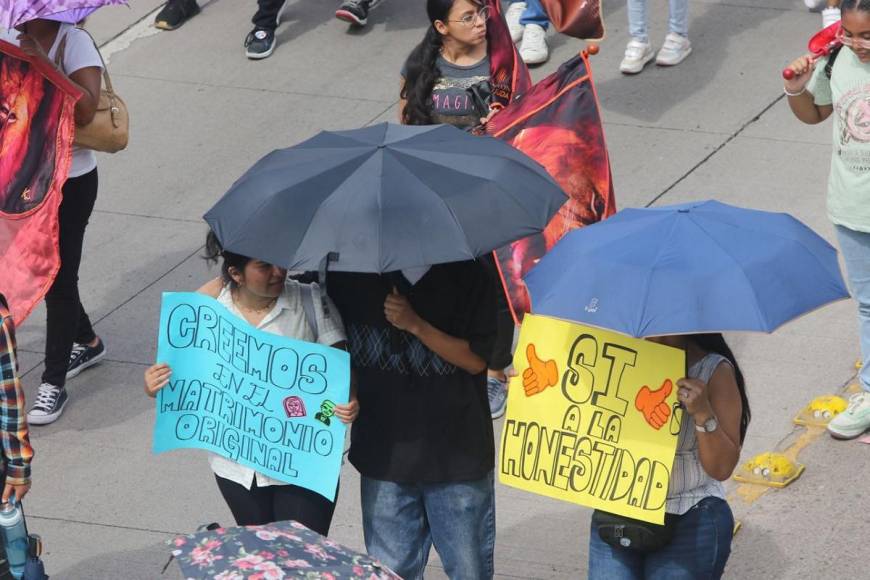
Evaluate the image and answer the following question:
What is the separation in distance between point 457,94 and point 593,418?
2693 millimetres

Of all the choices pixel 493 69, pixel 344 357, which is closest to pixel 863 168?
pixel 493 69

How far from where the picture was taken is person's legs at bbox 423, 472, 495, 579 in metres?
4.76

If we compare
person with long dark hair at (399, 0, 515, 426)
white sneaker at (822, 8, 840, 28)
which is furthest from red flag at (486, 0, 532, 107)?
white sneaker at (822, 8, 840, 28)

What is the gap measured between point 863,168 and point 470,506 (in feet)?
7.21

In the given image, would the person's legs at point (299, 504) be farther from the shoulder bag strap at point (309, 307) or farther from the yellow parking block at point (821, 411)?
the yellow parking block at point (821, 411)

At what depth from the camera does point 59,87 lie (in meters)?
6.36

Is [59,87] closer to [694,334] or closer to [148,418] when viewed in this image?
[148,418]

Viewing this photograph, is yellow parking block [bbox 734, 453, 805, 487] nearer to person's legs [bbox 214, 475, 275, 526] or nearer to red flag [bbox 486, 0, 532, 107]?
red flag [bbox 486, 0, 532, 107]

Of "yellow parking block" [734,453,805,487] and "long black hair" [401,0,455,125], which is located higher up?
"long black hair" [401,0,455,125]

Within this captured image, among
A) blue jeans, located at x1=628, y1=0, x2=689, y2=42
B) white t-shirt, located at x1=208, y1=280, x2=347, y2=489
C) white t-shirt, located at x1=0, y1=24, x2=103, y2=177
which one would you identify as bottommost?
blue jeans, located at x1=628, y1=0, x2=689, y2=42

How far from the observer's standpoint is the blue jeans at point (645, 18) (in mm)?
9594

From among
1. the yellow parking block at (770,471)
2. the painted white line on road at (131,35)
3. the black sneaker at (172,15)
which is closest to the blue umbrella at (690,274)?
the yellow parking block at (770,471)

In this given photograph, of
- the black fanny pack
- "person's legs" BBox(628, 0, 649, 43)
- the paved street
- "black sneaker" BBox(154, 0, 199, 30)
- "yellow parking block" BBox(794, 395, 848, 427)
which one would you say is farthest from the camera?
"black sneaker" BBox(154, 0, 199, 30)

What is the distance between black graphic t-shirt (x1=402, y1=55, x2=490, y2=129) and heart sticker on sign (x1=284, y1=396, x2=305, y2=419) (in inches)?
92.9
